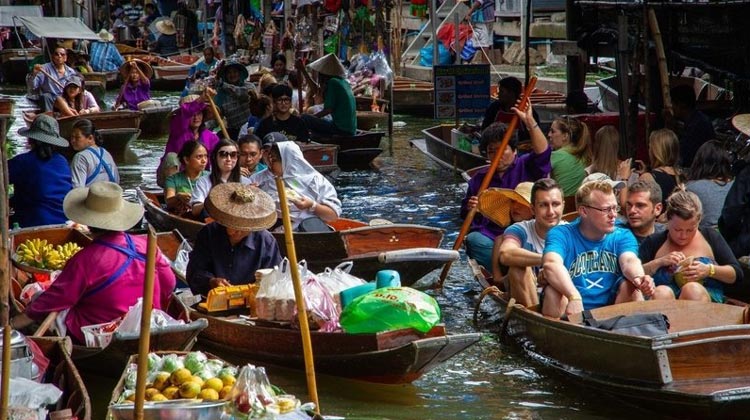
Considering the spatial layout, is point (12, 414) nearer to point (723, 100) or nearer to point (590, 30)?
point (590, 30)

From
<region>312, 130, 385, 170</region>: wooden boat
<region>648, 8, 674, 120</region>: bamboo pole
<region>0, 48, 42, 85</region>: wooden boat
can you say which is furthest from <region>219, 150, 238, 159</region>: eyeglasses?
<region>0, 48, 42, 85</region>: wooden boat

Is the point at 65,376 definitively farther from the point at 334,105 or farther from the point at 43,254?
the point at 334,105

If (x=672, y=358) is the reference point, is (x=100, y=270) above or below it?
above

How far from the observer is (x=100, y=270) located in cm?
717

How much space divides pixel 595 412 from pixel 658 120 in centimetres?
604

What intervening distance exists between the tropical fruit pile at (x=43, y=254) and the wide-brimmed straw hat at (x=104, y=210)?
7.61ft

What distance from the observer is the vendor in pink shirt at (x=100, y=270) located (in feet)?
23.5

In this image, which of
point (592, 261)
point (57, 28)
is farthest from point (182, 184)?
point (57, 28)

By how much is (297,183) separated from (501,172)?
1.65 meters

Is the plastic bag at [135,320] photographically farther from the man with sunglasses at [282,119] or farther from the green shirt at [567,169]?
the man with sunglasses at [282,119]

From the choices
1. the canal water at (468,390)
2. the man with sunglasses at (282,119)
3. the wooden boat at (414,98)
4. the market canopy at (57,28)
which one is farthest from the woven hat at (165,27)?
the canal water at (468,390)

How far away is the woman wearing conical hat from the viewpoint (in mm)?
17062

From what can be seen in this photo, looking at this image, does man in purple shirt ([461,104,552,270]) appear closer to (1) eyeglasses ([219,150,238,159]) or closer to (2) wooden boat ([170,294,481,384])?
(1) eyeglasses ([219,150,238,159])

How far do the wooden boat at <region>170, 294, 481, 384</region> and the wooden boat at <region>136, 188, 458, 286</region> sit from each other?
1.88 metres
